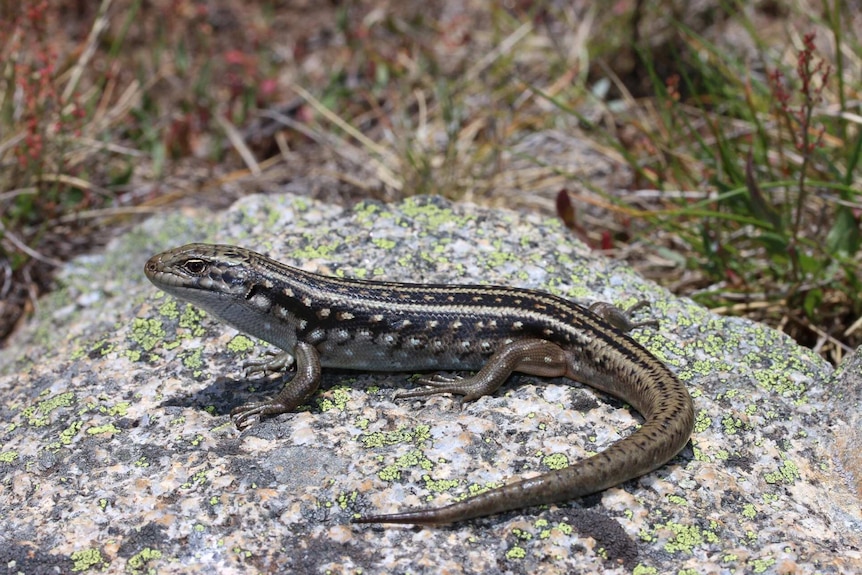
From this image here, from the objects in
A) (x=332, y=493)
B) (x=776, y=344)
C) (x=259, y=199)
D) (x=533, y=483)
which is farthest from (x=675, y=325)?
(x=259, y=199)

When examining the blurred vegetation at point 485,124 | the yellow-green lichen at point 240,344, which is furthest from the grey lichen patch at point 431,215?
the yellow-green lichen at point 240,344

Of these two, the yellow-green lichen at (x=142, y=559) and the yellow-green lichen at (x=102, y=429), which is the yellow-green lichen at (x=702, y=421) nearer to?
the yellow-green lichen at (x=142, y=559)

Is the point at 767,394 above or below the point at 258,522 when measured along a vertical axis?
above

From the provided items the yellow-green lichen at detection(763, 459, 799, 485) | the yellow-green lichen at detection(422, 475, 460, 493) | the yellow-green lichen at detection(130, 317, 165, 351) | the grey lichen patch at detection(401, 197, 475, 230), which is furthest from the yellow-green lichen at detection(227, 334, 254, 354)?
the yellow-green lichen at detection(763, 459, 799, 485)

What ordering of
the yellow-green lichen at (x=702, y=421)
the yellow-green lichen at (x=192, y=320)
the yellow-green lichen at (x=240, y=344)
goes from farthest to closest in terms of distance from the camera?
the yellow-green lichen at (x=192, y=320)
the yellow-green lichen at (x=240, y=344)
the yellow-green lichen at (x=702, y=421)

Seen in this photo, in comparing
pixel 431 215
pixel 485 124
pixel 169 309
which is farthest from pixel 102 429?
pixel 485 124

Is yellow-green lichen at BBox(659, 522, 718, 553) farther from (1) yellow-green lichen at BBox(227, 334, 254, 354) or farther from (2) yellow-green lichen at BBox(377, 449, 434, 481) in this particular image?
(1) yellow-green lichen at BBox(227, 334, 254, 354)

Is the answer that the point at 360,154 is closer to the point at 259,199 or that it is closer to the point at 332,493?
the point at 259,199

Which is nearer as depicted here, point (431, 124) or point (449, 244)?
point (449, 244)
